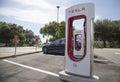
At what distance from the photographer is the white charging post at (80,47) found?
4.87m

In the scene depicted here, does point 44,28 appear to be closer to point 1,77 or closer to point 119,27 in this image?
point 119,27

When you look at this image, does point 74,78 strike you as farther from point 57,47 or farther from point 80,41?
point 57,47

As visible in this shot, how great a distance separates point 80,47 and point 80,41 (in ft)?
0.75

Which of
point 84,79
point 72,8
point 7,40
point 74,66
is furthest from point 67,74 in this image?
point 7,40

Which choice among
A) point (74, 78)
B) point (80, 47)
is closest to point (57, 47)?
point (80, 47)

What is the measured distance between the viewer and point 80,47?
560cm

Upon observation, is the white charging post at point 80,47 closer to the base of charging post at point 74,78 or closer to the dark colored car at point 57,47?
the base of charging post at point 74,78

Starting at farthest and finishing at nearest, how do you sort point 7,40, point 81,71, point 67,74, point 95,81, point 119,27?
1. point 7,40
2. point 119,27
3. point 67,74
4. point 81,71
5. point 95,81

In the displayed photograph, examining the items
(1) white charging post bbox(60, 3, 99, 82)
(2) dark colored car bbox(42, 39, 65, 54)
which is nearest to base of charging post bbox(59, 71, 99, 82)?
(1) white charging post bbox(60, 3, 99, 82)

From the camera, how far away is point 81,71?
5.09 metres

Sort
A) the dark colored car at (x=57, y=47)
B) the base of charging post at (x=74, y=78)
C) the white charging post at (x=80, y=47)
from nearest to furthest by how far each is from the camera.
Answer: the base of charging post at (x=74, y=78), the white charging post at (x=80, y=47), the dark colored car at (x=57, y=47)

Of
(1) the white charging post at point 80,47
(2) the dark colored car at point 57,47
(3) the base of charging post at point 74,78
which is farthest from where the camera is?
(2) the dark colored car at point 57,47

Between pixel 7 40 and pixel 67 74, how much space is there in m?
44.8

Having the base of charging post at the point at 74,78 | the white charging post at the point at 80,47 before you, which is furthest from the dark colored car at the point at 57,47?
the base of charging post at the point at 74,78
